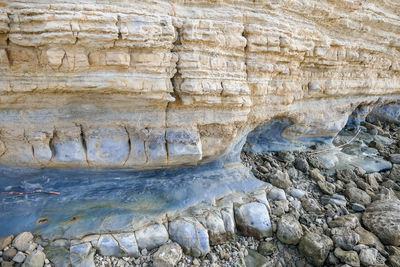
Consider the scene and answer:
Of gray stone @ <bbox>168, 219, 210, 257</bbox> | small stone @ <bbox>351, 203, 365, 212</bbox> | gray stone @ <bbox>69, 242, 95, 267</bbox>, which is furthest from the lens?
small stone @ <bbox>351, 203, 365, 212</bbox>

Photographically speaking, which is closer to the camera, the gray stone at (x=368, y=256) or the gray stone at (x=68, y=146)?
the gray stone at (x=368, y=256)

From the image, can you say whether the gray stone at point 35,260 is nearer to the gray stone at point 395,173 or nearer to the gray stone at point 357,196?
the gray stone at point 357,196

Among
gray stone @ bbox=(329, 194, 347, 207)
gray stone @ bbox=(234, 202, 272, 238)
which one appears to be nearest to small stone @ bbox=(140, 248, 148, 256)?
gray stone @ bbox=(234, 202, 272, 238)

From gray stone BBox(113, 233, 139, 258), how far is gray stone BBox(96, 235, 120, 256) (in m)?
0.05

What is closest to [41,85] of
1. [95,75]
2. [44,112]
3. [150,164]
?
[44,112]

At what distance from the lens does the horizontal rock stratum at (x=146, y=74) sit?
2568 mm

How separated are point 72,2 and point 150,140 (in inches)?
75.3

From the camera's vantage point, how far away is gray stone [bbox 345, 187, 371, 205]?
158 inches

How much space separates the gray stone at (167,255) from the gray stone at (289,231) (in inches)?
58.7

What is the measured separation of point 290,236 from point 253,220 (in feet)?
1.79

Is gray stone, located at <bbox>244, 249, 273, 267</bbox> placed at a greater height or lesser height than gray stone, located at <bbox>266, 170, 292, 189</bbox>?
lesser

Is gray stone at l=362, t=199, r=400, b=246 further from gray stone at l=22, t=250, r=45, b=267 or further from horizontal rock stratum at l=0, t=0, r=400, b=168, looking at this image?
gray stone at l=22, t=250, r=45, b=267

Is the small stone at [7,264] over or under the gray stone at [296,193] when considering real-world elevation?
over

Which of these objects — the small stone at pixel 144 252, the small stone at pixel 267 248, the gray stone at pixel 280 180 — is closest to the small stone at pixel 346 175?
the gray stone at pixel 280 180
